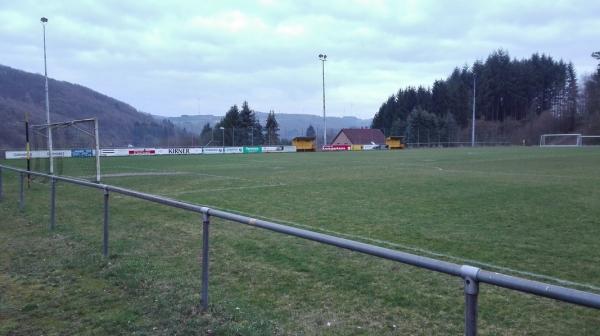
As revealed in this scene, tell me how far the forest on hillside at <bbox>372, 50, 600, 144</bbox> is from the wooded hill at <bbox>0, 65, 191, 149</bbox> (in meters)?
46.3

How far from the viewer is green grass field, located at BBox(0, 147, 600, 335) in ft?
13.6

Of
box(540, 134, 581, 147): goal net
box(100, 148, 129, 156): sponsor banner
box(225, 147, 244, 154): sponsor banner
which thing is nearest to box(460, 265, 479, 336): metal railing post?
box(100, 148, 129, 156): sponsor banner

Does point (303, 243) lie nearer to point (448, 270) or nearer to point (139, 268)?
point (139, 268)

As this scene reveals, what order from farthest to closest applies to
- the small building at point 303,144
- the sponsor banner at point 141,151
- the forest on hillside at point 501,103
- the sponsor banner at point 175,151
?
the forest on hillside at point 501,103, the small building at point 303,144, the sponsor banner at point 175,151, the sponsor banner at point 141,151

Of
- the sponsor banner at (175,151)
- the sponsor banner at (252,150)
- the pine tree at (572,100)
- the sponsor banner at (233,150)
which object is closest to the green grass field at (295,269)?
the sponsor banner at (175,151)

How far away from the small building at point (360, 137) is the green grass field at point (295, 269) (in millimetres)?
82506

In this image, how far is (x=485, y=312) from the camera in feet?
14.3

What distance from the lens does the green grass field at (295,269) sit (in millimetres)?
4148

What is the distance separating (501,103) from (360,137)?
37940 millimetres

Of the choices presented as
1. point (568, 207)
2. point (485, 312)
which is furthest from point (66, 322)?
point (568, 207)

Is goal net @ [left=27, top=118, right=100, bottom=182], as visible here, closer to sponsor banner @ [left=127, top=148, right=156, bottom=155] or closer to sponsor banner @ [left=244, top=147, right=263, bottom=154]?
sponsor banner @ [left=127, top=148, right=156, bottom=155]

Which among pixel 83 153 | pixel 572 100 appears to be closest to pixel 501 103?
pixel 572 100

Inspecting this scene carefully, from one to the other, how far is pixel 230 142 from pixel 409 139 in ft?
122

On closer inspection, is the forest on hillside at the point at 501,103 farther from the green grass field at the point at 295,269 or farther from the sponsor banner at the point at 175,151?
the green grass field at the point at 295,269
